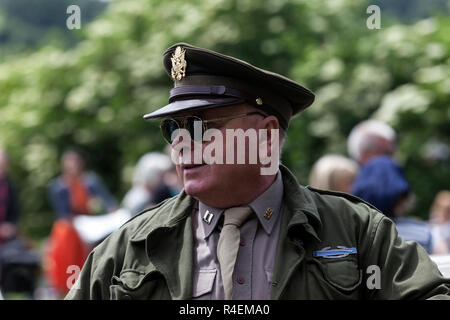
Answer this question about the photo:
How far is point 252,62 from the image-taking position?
11.3 m

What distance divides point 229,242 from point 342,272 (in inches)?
15.6

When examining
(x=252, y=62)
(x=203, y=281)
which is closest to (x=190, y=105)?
(x=203, y=281)

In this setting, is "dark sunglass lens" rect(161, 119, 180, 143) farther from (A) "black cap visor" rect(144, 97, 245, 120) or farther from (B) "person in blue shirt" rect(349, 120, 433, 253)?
(B) "person in blue shirt" rect(349, 120, 433, 253)

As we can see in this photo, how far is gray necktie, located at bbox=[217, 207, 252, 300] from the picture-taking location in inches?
106

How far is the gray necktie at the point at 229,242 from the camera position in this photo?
2697 millimetres

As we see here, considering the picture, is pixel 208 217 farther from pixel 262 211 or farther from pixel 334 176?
pixel 334 176

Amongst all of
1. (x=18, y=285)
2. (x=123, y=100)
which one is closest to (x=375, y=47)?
(x=123, y=100)

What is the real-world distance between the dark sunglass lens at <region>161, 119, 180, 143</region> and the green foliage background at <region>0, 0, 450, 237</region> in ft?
21.7

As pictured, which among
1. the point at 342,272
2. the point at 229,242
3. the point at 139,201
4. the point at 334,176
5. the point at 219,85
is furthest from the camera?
the point at 139,201

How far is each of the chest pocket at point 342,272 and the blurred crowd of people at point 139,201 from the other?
1184 mm

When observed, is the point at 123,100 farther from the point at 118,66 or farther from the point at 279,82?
the point at 279,82

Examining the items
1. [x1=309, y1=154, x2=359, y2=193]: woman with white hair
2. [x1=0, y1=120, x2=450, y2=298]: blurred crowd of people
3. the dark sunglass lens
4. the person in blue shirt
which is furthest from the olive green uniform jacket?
[x1=309, y1=154, x2=359, y2=193]: woman with white hair

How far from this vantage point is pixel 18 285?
28.7 ft
